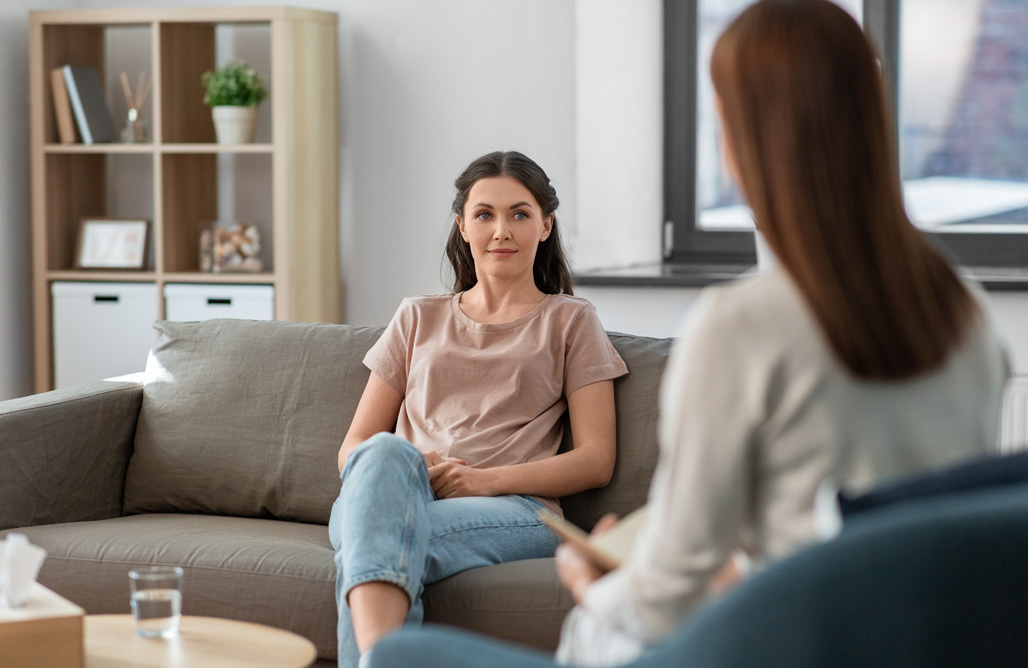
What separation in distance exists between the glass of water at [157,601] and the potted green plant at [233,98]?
8.34 ft

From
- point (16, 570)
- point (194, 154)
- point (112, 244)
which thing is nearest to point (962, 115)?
point (194, 154)

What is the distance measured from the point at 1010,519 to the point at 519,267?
1430 mm

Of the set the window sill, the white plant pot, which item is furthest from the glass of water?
the white plant pot

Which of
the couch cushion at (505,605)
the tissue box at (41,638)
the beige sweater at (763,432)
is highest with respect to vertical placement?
the beige sweater at (763,432)

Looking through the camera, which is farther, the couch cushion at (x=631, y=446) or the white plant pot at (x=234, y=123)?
the white plant pot at (x=234, y=123)

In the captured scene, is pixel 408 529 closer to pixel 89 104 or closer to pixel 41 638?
pixel 41 638

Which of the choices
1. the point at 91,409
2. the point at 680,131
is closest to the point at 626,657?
the point at 91,409

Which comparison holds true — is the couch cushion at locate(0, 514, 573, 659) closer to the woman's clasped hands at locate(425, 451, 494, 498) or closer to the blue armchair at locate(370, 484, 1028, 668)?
the woman's clasped hands at locate(425, 451, 494, 498)

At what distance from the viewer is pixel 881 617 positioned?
0.92 metres

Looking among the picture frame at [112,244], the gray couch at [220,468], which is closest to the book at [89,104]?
the picture frame at [112,244]

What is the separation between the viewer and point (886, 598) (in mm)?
917

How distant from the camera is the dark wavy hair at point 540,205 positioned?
7.61 feet

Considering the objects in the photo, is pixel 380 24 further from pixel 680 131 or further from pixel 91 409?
pixel 91 409

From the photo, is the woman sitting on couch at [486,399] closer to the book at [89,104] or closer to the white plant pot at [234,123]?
the white plant pot at [234,123]
